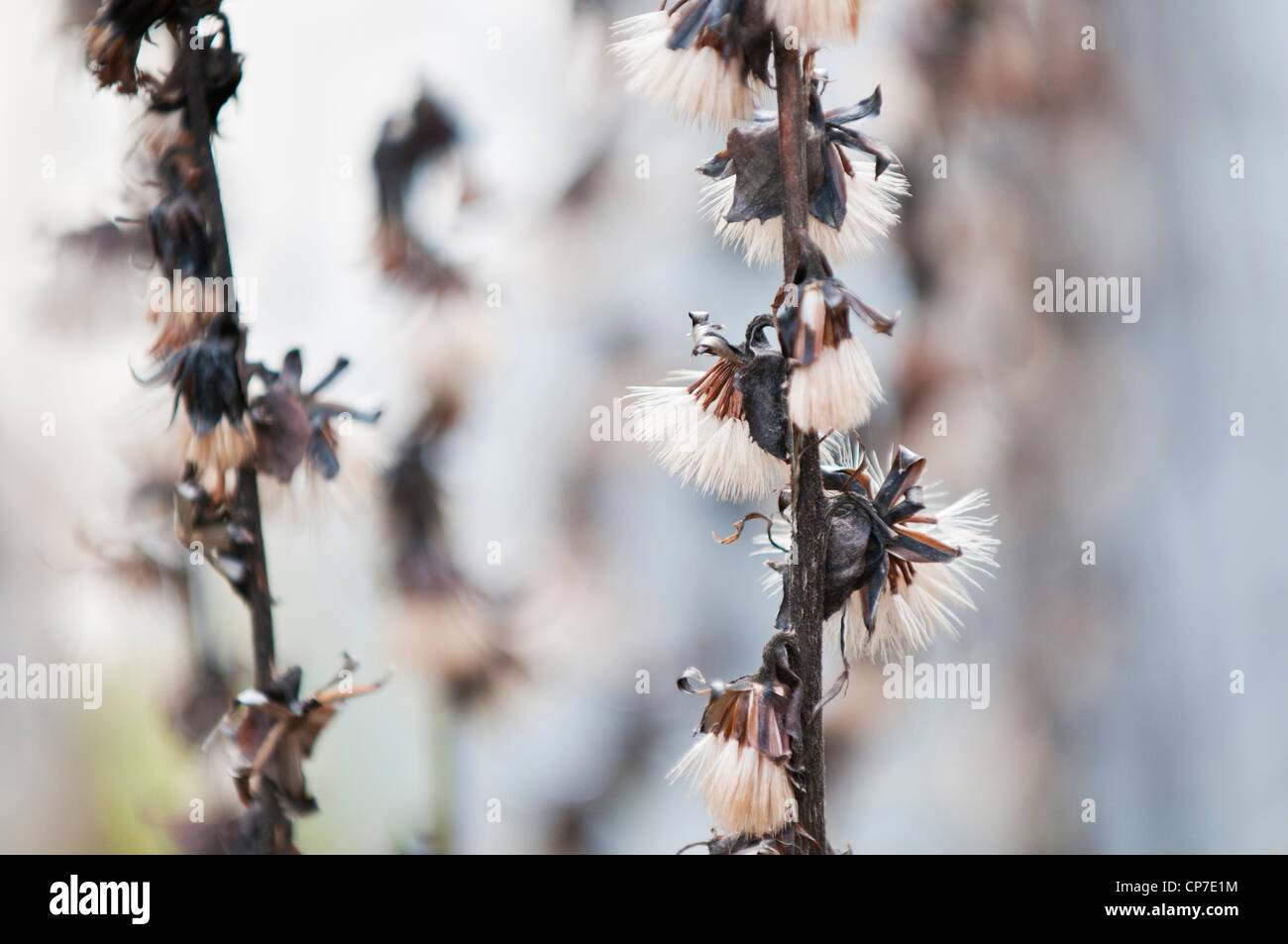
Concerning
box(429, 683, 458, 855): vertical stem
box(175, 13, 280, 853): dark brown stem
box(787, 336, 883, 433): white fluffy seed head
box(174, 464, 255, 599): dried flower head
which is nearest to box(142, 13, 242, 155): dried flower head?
box(175, 13, 280, 853): dark brown stem

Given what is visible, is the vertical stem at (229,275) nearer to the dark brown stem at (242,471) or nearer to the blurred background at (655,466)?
the dark brown stem at (242,471)

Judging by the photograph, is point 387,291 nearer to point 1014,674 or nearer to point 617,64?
point 617,64

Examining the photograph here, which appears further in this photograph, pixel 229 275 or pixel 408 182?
pixel 408 182

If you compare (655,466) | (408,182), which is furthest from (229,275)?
(655,466)

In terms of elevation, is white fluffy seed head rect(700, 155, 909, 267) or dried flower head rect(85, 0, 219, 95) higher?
dried flower head rect(85, 0, 219, 95)

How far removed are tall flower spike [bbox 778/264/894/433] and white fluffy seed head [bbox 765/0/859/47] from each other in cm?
6

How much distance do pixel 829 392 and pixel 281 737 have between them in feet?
0.68

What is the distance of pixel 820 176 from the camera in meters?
0.28

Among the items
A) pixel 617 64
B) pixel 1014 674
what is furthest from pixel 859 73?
pixel 1014 674

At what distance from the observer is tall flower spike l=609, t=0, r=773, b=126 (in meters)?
0.26

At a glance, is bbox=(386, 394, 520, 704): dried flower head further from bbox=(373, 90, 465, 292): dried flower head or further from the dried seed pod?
the dried seed pod

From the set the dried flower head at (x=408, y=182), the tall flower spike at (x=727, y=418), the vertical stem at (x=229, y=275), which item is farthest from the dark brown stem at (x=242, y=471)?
the dried flower head at (x=408, y=182)

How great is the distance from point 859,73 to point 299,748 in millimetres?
522

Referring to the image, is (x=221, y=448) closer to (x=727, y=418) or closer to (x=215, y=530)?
(x=215, y=530)
